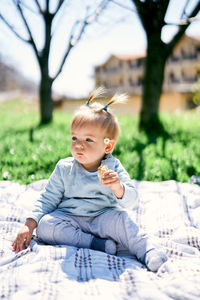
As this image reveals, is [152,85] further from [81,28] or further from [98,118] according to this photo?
[98,118]

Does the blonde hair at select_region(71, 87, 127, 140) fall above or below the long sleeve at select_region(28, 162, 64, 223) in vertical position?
above

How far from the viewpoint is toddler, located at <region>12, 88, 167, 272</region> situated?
6.41ft

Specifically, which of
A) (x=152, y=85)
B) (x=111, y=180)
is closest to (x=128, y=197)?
(x=111, y=180)

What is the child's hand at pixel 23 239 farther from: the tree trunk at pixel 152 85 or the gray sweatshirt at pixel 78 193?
the tree trunk at pixel 152 85

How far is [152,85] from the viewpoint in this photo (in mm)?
6555

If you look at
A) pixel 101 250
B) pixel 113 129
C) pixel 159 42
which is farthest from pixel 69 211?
pixel 159 42

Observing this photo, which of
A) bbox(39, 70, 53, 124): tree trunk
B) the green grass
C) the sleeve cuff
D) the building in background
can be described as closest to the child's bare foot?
the sleeve cuff

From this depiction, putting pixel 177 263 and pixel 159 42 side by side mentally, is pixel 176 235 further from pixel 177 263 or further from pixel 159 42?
pixel 159 42

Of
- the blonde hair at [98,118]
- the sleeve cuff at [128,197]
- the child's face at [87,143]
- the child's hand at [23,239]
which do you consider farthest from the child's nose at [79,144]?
the child's hand at [23,239]

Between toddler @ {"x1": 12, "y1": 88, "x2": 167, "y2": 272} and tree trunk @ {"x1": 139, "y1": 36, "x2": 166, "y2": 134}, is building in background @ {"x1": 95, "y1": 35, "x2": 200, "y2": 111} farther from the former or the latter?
toddler @ {"x1": 12, "y1": 88, "x2": 167, "y2": 272}

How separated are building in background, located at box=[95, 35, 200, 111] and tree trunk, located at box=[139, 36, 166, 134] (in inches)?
846

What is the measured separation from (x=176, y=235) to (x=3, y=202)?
158cm

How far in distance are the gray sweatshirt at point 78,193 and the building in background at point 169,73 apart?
86.1 feet

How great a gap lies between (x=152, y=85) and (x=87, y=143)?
489 cm
